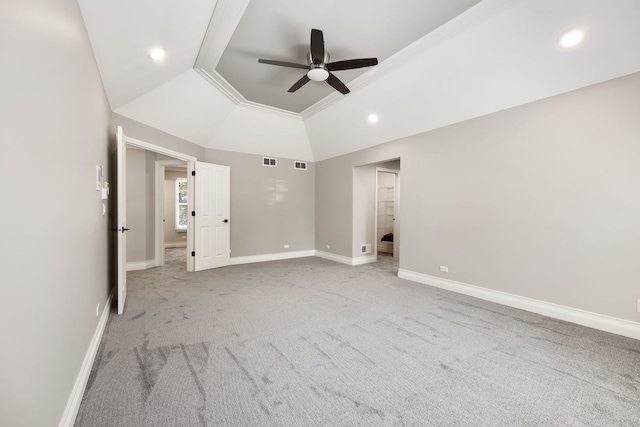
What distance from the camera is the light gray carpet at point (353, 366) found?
156 centimetres

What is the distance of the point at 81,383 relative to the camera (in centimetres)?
169

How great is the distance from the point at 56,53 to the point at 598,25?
13.6 feet

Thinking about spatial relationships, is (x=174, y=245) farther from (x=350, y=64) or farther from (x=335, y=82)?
(x=350, y=64)

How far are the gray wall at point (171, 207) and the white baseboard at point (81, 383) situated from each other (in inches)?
253

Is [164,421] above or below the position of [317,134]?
below

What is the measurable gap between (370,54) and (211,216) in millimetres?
4129

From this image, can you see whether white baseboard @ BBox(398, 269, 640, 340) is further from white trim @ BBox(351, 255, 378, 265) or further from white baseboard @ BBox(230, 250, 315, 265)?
white baseboard @ BBox(230, 250, 315, 265)

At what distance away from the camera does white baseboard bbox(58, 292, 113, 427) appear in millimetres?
1420

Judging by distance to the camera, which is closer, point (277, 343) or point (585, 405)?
point (585, 405)

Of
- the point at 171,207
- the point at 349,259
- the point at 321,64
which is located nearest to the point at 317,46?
the point at 321,64

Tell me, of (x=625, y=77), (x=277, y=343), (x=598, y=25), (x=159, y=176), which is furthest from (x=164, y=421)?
(x=159, y=176)

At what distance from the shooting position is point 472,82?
330 centimetres

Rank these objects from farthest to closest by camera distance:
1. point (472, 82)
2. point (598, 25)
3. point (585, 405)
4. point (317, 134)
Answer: point (317, 134) → point (472, 82) → point (598, 25) → point (585, 405)

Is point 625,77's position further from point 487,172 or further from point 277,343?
point 277,343
